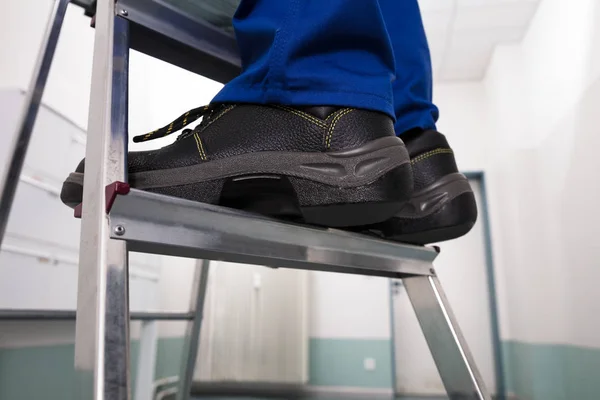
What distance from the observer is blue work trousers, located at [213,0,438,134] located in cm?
41

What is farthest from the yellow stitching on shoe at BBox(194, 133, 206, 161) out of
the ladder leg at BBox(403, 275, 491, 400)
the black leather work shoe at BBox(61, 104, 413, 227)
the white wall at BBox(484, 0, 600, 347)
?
the white wall at BBox(484, 0, 600, 347)

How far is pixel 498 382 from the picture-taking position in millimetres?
2711

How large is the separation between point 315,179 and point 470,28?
2.64 m

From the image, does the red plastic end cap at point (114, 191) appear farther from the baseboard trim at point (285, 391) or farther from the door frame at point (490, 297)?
the door frame at point (490, 297)

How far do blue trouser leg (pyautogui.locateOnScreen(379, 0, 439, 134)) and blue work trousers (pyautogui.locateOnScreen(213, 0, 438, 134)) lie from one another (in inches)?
5.9

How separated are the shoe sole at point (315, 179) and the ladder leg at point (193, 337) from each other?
67 cm

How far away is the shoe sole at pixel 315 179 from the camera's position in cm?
39

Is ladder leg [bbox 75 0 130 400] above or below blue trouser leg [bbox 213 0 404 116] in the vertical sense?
below

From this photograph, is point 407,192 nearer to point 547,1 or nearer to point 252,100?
point 252,100

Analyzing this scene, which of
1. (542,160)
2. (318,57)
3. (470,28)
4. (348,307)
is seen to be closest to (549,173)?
(542,160)

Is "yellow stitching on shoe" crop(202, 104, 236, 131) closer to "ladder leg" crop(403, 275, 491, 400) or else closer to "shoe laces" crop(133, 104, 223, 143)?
"shoe laces" crop(133, 104, 223, 143)

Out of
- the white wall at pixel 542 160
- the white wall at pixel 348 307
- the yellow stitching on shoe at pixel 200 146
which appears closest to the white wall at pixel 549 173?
the white wall at pixel 542 160

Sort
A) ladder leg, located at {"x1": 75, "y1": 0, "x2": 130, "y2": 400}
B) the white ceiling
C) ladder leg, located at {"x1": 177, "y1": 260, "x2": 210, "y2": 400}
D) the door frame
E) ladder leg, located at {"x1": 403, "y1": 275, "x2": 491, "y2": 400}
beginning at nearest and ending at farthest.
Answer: ladder leg, located at {"x1": 75, "y1": 0, "x2": 130, "y2": 400}
ladder leg, located at {"x1": 403, "y1": 275, "x2": 491, "y2": 400}
ladder leg, located at {"x1": 177, "y1": 260, "x2": 210, "y2": 400}
the white ceiling
the door frame

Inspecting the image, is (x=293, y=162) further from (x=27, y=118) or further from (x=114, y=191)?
(x=27, y=118)
